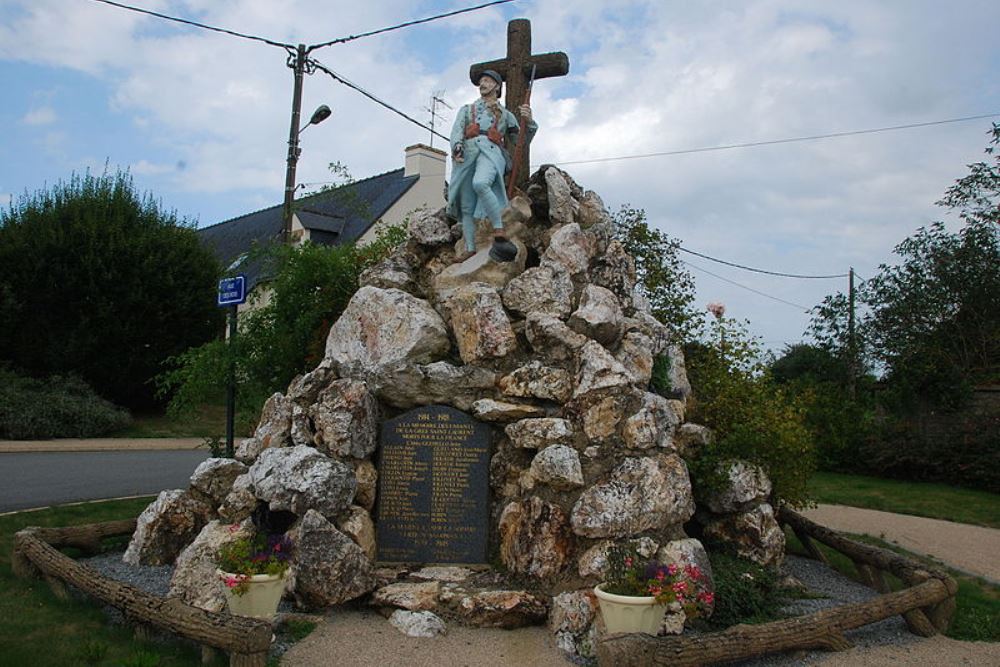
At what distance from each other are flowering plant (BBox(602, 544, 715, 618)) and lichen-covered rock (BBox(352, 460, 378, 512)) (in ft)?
7.17

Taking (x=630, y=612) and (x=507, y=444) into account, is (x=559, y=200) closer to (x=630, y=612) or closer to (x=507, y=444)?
(x=507, y=444)

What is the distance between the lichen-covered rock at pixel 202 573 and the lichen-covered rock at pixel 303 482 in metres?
0.40

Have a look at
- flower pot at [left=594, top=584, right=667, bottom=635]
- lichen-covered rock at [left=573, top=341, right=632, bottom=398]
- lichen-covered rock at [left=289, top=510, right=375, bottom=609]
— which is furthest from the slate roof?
flower pot at [left=594, top=584, right=667, bottom=635]

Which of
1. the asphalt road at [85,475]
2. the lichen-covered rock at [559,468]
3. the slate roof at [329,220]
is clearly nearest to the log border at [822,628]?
the lichen-covered rock at [559,468]

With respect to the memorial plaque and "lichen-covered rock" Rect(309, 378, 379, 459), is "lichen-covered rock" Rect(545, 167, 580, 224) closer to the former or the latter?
the memorial plaque

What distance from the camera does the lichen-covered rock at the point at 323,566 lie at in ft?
21.5

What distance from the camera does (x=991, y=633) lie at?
22.6 ft

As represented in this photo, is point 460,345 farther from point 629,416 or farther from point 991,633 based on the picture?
point 991,633

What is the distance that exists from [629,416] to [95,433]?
677 inches

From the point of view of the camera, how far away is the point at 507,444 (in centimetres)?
749

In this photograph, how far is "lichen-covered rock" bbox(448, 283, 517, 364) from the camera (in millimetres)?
7727

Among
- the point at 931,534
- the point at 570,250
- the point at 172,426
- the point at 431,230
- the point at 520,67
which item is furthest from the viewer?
the point at 172,426

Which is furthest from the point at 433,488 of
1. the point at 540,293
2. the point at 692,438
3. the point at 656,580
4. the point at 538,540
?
the point at 692,438

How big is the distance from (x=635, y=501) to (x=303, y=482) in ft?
8.73
